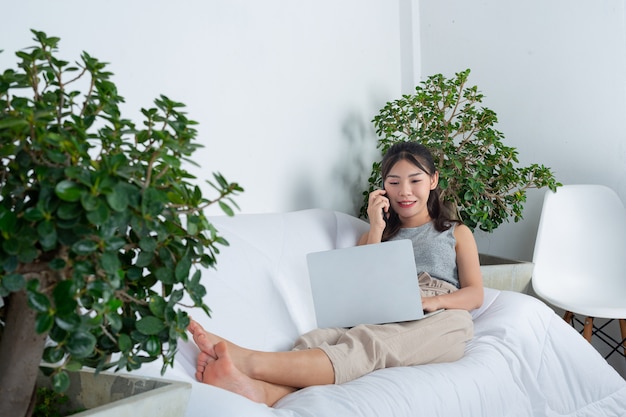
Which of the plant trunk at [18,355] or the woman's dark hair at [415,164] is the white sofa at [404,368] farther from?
the plant trunk at [18,355]

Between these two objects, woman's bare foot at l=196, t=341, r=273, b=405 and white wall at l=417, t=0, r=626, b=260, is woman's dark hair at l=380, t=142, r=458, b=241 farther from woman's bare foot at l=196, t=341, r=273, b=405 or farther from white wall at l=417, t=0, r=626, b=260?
woman's bare foot at l=196, t=341, r=273, b=405

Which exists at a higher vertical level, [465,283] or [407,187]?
[407,187]

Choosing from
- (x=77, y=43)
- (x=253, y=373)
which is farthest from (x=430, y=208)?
(x=77, y=43)

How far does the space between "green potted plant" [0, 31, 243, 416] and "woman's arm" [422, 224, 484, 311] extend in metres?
1.24

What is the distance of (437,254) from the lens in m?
2.33

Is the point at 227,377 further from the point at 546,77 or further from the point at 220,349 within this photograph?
the point at 546,77

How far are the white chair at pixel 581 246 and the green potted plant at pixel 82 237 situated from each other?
2.02 m

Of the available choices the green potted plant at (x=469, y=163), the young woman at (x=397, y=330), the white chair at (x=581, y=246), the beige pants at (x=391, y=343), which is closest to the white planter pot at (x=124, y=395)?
the young woman at (x=397, y=330)

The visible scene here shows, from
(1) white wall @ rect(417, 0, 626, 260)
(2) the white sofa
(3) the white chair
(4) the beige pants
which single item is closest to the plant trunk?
(2) the white sofa

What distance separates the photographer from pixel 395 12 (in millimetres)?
3383

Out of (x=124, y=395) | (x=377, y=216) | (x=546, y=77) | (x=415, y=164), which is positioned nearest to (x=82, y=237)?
(x=124, y=395)

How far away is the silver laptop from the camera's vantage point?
1.96 metres

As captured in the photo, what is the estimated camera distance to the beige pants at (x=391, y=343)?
1.77 meters

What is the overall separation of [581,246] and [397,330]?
4.17 ft
